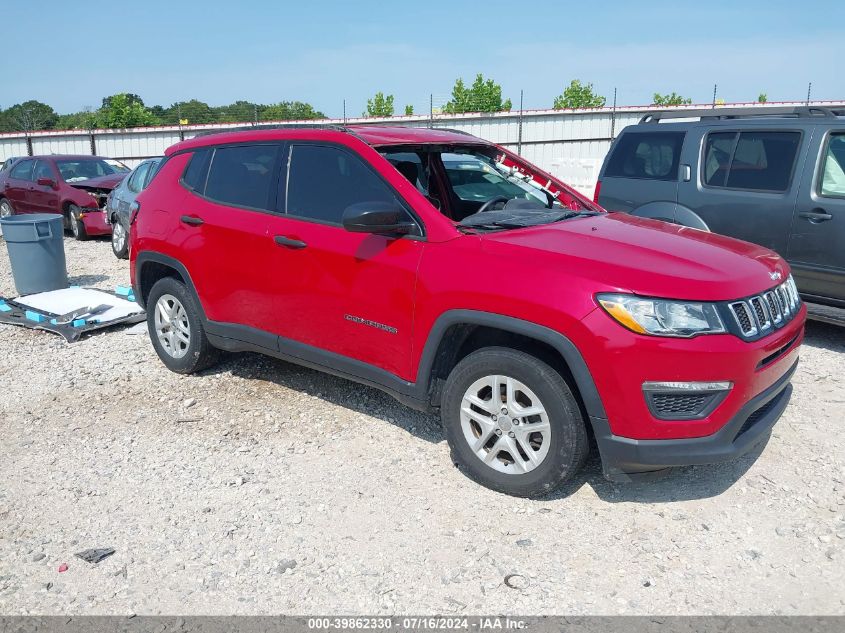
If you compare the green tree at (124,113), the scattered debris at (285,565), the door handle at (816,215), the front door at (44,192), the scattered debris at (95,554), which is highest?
the green tree at (124,113)

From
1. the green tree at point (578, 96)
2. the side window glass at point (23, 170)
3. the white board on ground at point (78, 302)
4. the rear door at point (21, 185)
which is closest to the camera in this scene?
the white board on ground at point (78, 302)

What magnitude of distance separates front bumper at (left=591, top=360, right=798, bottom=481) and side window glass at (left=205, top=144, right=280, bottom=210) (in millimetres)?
2590

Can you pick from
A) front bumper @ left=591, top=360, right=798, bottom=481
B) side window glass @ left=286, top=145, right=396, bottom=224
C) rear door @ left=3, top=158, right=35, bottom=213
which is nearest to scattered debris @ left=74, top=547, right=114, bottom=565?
side window glass @ left=286, top=145, right=396, bottom=224

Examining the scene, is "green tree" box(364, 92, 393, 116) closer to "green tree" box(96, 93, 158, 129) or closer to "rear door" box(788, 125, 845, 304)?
"green tree" box(96, 93, 158, 129)

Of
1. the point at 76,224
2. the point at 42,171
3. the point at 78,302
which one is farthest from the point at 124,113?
the point at 78,302

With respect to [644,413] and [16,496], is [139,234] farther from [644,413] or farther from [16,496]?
[644,413]

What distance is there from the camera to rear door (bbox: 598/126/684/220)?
6.60 m

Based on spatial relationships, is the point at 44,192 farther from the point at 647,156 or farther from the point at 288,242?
the point at 647,156

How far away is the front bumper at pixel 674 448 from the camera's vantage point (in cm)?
322

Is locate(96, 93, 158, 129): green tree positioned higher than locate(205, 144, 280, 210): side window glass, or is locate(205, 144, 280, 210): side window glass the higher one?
locate(96, 93, 158, 129): green tree

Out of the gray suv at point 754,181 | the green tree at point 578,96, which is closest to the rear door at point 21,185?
the gray suv at point 754,181

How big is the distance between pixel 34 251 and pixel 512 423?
21.8ft

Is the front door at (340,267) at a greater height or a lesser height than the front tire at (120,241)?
greater

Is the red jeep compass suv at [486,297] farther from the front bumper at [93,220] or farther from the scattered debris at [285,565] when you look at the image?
the front bumper at [93,220]
